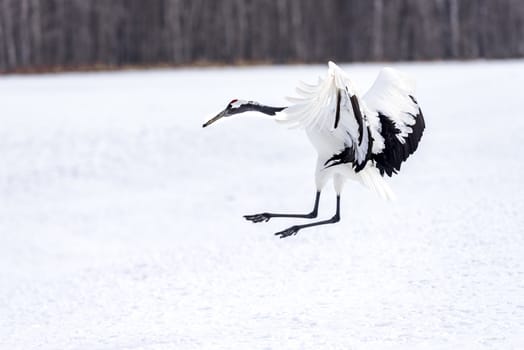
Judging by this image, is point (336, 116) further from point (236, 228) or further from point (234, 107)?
point (236, 228)

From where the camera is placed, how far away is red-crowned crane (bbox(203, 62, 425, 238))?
13.1ft

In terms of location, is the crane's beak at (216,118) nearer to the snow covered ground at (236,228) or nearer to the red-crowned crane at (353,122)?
the red-crowned crane at (353,122)

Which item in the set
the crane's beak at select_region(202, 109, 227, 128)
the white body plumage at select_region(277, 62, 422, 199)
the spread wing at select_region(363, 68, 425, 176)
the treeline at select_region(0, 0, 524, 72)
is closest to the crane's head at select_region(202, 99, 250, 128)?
the crane's beak at select_region(202, 109, 227, 128)

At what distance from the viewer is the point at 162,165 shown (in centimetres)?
1312

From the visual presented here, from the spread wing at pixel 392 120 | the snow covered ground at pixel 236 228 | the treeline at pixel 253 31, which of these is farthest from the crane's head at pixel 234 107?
the treeline at pixel 253 31

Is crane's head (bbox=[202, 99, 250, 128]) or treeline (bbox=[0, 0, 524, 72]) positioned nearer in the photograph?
crane's head (bbox=[202, 99, 250, 128])

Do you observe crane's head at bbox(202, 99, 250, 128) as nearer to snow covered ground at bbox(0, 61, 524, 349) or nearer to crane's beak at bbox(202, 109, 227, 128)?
crane's beak at bbox(202, 109, 227, 128)

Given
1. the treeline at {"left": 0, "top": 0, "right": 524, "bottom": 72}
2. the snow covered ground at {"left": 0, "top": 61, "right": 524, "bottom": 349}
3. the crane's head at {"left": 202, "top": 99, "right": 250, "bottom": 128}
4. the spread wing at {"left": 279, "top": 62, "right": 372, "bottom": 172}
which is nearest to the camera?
the spread wing at {"left": 279, "top": 62, "right": 372, "bottom": 172}

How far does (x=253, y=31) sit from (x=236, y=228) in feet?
40.1

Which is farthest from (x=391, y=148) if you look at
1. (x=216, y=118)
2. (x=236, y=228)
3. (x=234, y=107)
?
(x=236, y=228)

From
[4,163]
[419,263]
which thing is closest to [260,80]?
[4,163]

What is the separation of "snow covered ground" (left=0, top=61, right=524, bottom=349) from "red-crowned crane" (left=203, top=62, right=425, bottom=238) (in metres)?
1.73

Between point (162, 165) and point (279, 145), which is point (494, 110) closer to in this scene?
point (279, 145)

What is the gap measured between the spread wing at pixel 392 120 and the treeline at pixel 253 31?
17.5 metres
